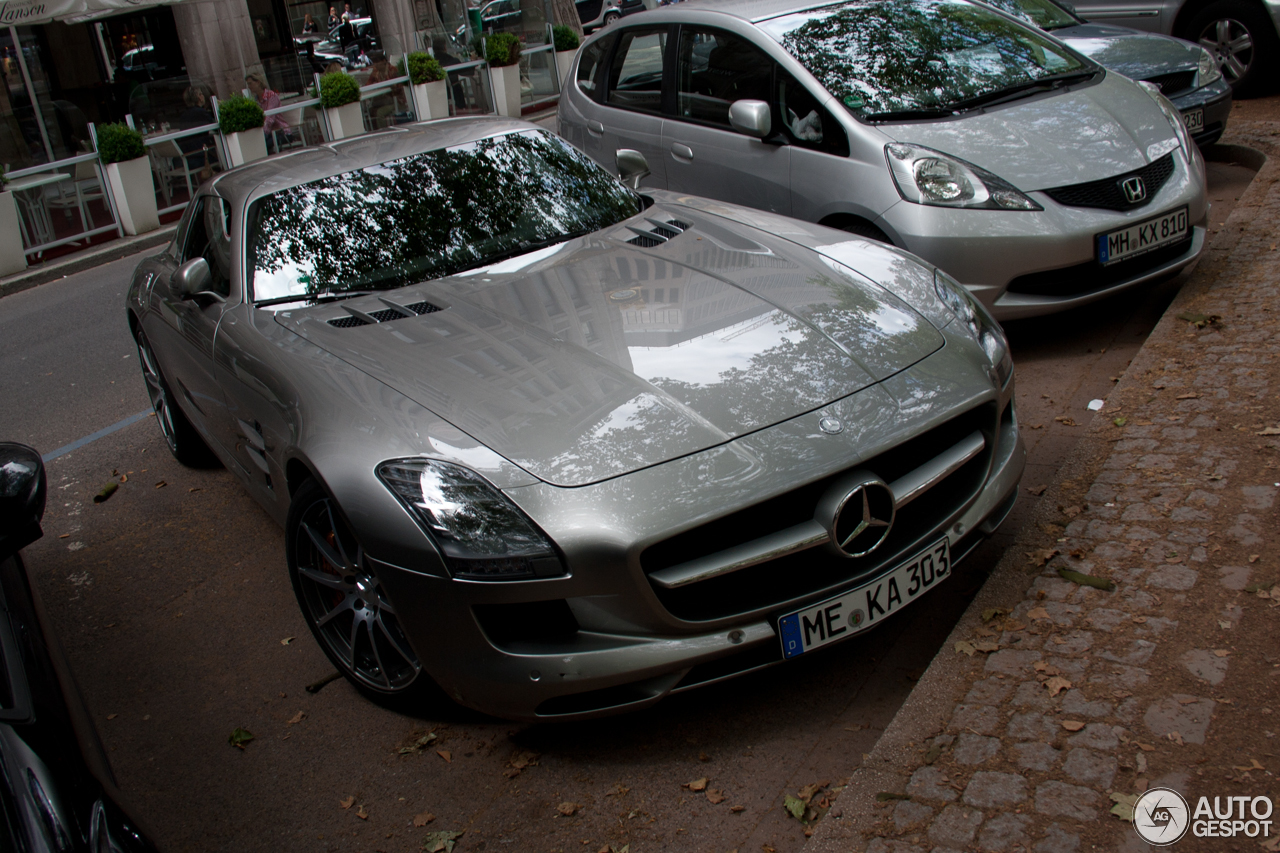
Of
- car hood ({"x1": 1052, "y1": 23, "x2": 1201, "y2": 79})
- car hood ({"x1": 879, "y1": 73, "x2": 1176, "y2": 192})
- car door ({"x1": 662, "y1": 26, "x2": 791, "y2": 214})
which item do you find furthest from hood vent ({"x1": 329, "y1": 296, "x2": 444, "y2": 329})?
car hood ({"x1": 1052, "y1": 23, "x2": 1201, "y2": 79})

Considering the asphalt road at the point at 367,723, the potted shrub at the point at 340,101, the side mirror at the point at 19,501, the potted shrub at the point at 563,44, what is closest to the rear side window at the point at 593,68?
the asphalt road at the point at 367,723

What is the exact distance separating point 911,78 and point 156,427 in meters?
4.61

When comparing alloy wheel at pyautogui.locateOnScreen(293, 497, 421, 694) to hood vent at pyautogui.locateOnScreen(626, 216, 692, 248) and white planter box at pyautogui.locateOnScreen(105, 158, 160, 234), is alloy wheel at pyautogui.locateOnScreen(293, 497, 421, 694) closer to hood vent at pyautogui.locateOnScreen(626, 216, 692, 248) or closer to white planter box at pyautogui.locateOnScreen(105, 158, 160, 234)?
hood vent at pyautogui.locateOnScreen(626, 216, 692, 248)

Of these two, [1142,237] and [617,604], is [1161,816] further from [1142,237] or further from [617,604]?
[1142,237]

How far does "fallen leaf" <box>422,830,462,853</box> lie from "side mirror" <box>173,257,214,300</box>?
7.74ft

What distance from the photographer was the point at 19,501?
2.22m

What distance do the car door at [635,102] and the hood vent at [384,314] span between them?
295 centimetres

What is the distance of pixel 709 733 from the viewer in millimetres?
2980

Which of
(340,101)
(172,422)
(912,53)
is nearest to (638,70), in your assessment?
(912,53)

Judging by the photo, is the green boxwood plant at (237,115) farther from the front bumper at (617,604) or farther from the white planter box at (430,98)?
the front bumper at (617,604)

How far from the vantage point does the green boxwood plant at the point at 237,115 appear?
1353 centimetres

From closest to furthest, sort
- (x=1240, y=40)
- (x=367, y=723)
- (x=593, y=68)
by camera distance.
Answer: (x=367, y=723) < (x=593, y=68) < (x=1240, y=40)

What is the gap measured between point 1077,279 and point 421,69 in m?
13.5

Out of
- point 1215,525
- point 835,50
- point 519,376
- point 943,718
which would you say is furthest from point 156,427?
point 1215,525
